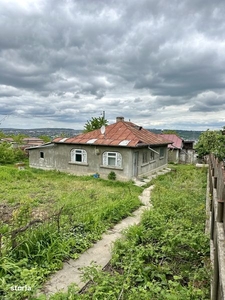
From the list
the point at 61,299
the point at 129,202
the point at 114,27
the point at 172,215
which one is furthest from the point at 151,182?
the point at 61,299

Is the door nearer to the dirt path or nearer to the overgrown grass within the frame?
the overgrown grass

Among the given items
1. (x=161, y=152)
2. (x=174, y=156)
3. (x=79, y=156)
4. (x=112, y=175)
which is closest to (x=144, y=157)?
(x=112, y=175)

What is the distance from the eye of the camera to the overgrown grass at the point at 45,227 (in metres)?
3.83

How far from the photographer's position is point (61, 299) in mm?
3279

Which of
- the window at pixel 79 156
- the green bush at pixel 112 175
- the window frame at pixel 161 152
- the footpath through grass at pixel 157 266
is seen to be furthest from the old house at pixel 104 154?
the footpath through grass at pixel 157 266

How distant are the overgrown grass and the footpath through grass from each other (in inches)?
31.3

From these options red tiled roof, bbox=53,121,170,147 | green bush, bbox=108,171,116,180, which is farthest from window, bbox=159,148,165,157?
green bush, bbox=108,171,116,180

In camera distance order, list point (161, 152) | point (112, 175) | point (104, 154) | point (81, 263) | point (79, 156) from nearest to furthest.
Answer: point (81, 263) < point (112, 175) < point (104, 154) < point (79, 156) < point (161, 152)

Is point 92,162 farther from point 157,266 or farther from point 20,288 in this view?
point 20,288

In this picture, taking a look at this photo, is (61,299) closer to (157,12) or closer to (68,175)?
(157,12)

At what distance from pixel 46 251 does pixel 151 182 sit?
1007 cm

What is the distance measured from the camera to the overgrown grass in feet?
12.6

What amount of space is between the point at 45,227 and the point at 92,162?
1043cm

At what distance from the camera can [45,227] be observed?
5277mm
